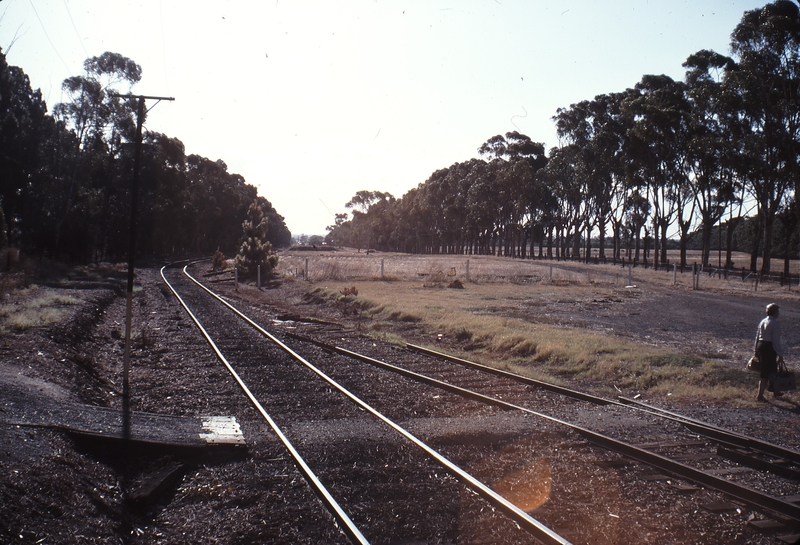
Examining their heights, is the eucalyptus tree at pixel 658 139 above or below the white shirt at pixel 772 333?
above

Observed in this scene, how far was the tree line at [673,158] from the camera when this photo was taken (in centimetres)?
4166

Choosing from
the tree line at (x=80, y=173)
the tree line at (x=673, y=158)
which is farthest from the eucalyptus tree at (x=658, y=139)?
the tree line at (x=80, y=173)

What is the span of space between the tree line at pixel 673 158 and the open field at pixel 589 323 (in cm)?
1001

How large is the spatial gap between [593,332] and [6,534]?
56.8 feet

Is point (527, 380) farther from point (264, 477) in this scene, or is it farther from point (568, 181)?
point (568, 181)

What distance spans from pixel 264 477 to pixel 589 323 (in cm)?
1749

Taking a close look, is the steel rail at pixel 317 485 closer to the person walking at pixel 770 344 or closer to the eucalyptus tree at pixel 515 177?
the person walking at pixel 770 344

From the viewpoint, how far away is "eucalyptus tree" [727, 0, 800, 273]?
4016 cm

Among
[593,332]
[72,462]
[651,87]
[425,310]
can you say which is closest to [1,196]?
[425,310]

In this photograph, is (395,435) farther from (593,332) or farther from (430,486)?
(593,332)

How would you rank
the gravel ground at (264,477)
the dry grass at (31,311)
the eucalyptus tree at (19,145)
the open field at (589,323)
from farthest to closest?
1. the eucalyptus tree at (19,145)
2. the dry grass at (31,311)
3. the open field at (589,323)
4. the gravel ground at (264,477)

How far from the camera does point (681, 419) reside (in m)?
8.84

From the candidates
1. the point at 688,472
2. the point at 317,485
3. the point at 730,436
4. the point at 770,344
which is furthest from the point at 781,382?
the point at 317,485

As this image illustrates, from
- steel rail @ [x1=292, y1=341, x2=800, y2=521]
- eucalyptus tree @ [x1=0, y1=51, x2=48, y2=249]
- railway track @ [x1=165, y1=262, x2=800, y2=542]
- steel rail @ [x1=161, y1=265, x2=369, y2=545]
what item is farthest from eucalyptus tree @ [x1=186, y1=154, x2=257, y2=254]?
steel rail @ [x1=292, y1=341, x2=800, y2=521]
